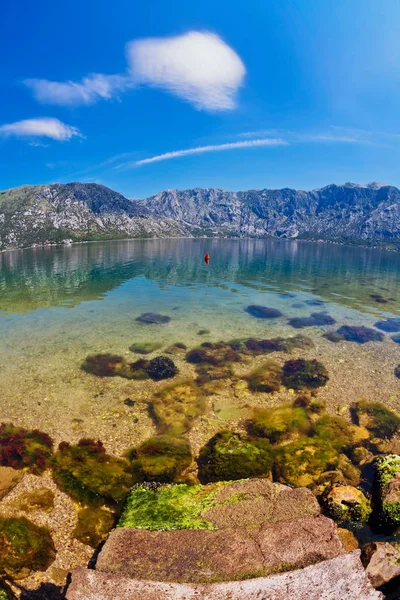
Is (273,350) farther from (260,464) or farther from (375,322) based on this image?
(375,322)

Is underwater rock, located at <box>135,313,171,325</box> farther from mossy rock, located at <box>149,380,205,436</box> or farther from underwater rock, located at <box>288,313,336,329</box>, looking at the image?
underwater rock, located at <box>288,313,336,329</box>

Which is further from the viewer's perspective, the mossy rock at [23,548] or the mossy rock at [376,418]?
the mossy rock at [376,418]

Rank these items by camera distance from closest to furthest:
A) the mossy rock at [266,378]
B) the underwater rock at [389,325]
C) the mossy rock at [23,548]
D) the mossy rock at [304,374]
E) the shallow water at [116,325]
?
the mossy rock at [23,548] → the shallow water at [116,325] → the mossy rock at [266,378] → the mossy rock at [304,374] → the underwater rock at [389,325]

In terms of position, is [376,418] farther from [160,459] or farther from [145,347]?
[145,347]

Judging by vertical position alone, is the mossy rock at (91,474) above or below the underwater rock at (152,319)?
below

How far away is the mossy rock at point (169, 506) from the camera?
9.54 meters

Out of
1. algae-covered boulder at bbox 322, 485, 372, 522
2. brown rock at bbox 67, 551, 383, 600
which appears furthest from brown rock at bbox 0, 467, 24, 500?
algae-covered boulder at bbox 322, 485, 372, 522

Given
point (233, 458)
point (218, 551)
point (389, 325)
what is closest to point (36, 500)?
point (218, 551)

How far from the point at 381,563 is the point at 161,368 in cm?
1778

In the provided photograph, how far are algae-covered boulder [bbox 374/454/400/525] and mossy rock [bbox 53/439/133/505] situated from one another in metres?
10.1

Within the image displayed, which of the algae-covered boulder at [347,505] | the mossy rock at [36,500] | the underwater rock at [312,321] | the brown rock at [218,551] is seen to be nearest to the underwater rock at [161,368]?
the mossy rock at [36,500]

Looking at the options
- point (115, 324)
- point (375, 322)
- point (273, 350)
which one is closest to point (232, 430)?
point (273, 350)

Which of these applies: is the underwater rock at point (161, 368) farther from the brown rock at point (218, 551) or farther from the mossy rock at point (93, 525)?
the brown rock at point (218, 551)

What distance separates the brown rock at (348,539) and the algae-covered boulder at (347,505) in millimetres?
365
